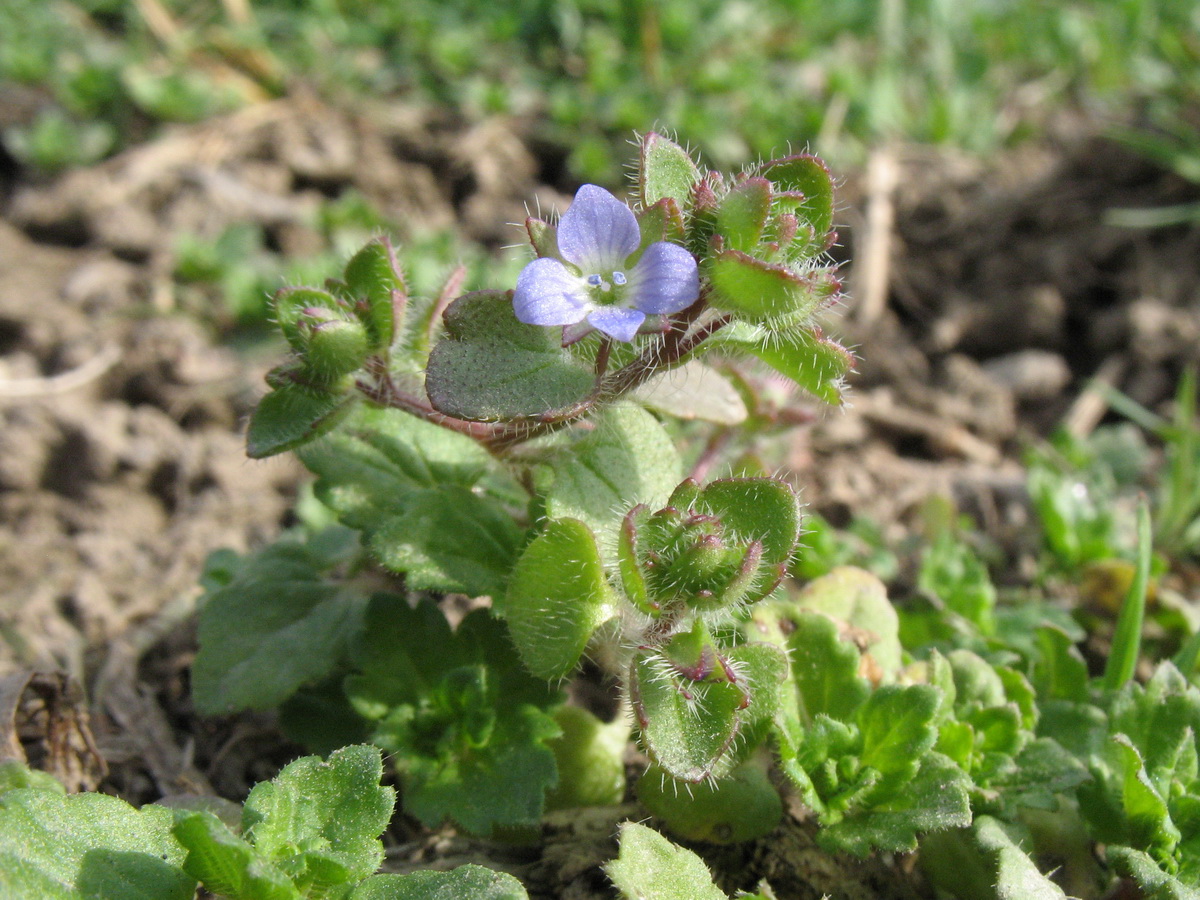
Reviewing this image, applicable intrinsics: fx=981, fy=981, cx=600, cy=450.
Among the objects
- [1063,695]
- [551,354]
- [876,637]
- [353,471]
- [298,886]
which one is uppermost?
[551,354]

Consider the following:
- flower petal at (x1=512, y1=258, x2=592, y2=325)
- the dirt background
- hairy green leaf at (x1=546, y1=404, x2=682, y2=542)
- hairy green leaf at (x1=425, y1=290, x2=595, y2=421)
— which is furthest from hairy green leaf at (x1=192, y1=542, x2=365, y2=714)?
flower petal at (x1=512, y1=258, x2=592, y2=325)

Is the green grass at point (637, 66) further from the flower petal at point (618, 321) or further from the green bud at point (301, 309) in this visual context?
the flower petal at point (618, 321)

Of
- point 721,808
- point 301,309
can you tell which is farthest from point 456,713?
point 301,309

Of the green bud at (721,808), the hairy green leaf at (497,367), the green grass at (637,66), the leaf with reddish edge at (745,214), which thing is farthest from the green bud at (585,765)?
the green grass at (637,66)

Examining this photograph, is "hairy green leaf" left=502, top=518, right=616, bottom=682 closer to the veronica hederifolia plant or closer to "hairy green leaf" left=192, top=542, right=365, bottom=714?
the veronica hederifolia plant

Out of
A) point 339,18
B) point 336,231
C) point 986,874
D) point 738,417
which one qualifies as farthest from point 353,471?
point 339,18

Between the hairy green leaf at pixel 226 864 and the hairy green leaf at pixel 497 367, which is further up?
the hairy green leaf at pixel 497 367

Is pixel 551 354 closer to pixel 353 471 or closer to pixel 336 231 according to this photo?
pixel 353 471
